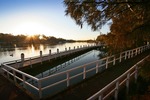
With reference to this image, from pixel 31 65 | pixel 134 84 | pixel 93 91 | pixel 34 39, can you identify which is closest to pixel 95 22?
pixel 93 91

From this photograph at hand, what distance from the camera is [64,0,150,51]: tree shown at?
19.3 ft

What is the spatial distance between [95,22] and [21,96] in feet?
15.9

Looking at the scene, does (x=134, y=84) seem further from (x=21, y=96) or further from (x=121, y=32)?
(x=21, y=96)

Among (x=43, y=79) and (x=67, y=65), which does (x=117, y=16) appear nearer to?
(x=43, y=79)

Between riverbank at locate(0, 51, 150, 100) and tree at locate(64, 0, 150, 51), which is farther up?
tree at locate(64, 0, 150, 51)

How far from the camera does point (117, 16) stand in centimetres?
641

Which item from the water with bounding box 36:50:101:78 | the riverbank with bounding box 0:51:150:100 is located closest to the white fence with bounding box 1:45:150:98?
the riverbank with bounding box 0:51:150:100

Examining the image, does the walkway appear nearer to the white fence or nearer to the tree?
the white fence

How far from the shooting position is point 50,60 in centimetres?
1795

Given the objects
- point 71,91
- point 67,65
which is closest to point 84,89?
point 71,91

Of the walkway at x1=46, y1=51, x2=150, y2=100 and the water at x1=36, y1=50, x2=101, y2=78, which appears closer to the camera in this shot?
the walkway at x1=46, y1=51, x2=150, y2=100

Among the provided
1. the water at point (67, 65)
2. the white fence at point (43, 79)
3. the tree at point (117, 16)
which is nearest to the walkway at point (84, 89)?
the white fence at point (43, 79)

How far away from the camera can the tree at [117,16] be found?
5886 millimetres

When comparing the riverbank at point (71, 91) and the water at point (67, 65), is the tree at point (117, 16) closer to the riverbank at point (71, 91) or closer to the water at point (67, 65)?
the riverbank at point (71, 91)
